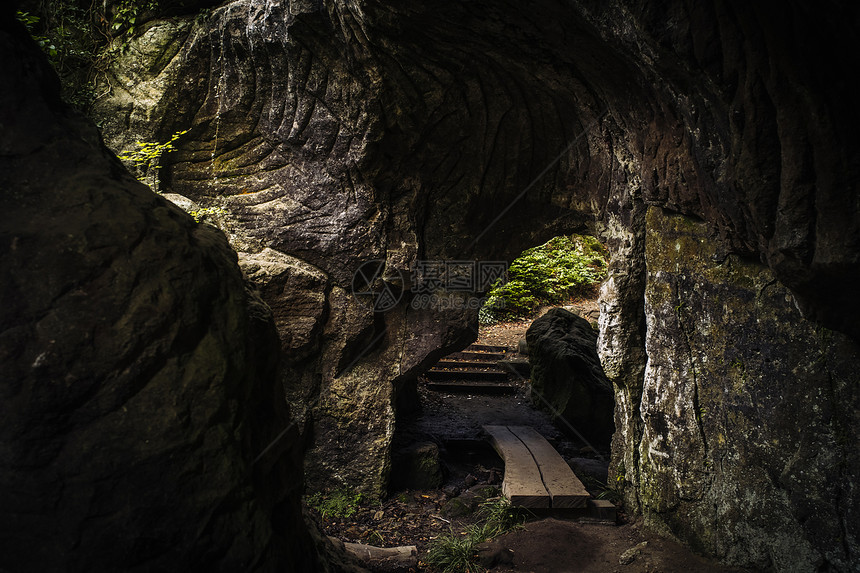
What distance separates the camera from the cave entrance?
5477 millimetres

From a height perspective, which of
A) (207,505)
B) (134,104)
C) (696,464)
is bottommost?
(696,464)

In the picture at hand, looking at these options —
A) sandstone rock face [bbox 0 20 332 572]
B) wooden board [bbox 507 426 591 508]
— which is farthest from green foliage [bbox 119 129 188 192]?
wooden board [bbox 507 426 591 508]

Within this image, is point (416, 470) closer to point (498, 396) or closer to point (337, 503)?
point (337, 503)

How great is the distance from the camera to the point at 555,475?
4.68 meters

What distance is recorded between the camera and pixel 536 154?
16.5 feet

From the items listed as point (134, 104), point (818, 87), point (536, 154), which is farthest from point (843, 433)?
point (134, 104)

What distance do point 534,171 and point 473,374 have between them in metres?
4.48

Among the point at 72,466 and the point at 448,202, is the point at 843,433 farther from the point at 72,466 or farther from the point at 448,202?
the point at 448,202

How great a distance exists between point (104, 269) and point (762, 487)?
330cm

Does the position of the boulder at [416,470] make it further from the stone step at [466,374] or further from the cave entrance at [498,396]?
the stone step at [466,374]

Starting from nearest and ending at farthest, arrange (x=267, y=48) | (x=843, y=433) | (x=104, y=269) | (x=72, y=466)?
(x=72, y=466), (x=104, y=269), (x=843, y=433), (x=267, y=48)

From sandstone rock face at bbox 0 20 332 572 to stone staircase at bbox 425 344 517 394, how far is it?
6.80 m

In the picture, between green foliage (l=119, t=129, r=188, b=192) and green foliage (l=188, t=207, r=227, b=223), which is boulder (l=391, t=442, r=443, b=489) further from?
green foliage (l=119, t=129, r=188, b=192)

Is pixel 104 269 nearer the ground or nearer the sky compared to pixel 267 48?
nearer the ground
